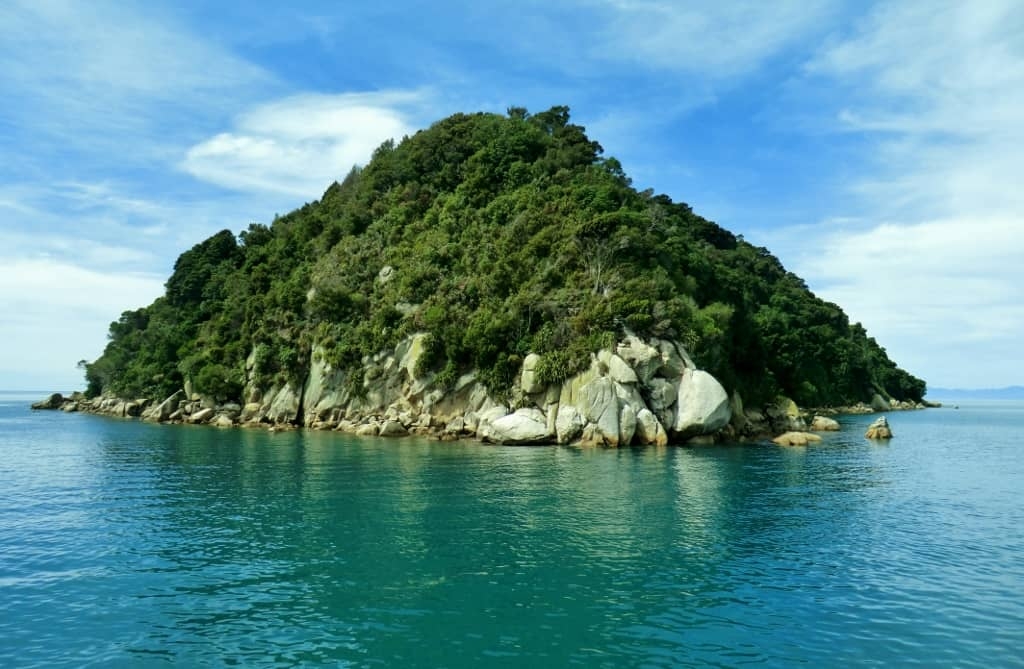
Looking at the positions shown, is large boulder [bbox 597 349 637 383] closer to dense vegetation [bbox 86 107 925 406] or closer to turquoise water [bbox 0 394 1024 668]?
dense vegetation [bbox 86 107 925 406]

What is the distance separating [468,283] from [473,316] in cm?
544

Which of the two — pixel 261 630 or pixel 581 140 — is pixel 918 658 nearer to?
pixel 261 630

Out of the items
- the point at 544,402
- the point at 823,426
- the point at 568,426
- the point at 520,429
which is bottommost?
the point at 823,426

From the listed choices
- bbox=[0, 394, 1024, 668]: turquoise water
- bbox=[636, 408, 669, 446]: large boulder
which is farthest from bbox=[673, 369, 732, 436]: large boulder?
bbox=[0, 394, 1024, 668]: turquoise water

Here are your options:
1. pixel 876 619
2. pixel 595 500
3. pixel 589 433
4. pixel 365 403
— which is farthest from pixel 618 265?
pixel 876 619

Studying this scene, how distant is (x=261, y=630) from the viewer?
1445 cm

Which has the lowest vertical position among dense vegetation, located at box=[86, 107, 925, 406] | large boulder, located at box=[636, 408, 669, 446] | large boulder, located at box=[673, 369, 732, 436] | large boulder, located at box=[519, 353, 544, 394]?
large boulder, located at box=[636, 408, 669, 446]

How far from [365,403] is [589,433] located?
96.0 ft

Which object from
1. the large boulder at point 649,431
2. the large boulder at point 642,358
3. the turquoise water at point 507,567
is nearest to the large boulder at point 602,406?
the large boulder at point 649,431

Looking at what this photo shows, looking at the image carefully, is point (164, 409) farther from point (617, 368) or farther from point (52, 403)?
point (617, 368)

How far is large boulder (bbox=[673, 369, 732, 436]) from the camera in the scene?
53469 mm

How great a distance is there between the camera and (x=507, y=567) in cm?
1914

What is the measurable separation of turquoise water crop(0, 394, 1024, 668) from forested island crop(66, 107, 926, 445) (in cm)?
1832

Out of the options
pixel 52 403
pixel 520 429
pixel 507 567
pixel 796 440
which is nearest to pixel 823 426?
pixel 796 440
